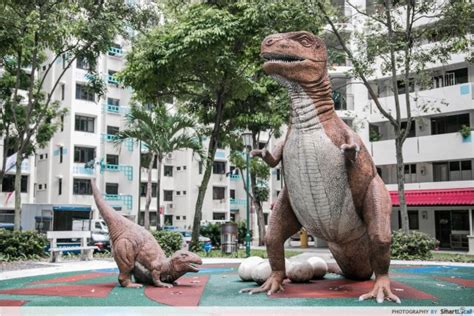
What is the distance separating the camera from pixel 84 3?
1767 centimetres

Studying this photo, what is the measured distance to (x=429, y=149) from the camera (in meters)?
30.2

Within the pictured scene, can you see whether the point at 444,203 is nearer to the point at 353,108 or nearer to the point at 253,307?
the point at 353,108

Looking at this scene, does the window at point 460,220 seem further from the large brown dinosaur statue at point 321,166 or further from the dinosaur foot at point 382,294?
the dinosaur foot at point 382,294

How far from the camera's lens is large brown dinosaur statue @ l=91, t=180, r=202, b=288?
28.0ft

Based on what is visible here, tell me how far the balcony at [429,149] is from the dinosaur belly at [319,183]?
23.6 meters

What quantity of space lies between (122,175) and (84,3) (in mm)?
24385

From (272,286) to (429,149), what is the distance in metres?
24.7

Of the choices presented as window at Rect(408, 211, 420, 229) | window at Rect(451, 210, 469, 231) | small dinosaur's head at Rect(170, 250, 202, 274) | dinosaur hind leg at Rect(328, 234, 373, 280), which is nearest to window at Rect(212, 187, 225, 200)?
window at Rect(408, 211, 420, 229)

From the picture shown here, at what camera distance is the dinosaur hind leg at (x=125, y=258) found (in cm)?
852

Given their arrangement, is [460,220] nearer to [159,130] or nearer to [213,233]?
[213,233]

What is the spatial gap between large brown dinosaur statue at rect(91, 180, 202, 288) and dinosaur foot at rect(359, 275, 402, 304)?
110 inches

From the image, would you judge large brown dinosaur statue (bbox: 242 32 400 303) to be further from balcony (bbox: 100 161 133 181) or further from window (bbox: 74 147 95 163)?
balcony (bbox: 100 161 133 181)

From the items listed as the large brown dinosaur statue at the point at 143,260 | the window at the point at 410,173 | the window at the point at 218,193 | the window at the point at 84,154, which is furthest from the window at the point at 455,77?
the large brown dinosaur statue at the point at 143,260

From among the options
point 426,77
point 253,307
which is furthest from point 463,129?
point 253,307
